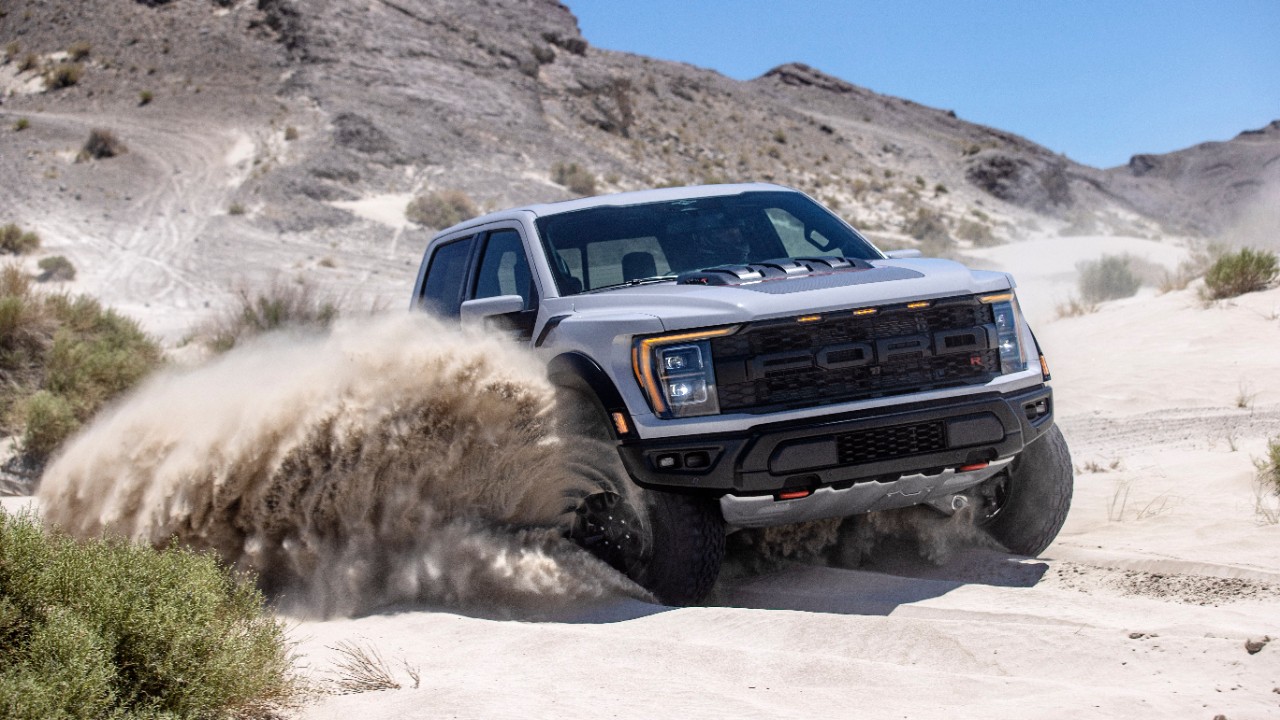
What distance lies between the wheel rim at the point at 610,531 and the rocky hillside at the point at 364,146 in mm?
17141

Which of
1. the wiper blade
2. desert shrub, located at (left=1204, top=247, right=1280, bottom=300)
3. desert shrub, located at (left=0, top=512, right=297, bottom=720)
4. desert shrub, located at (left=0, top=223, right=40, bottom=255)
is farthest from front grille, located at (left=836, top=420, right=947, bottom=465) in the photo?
desert shrub, located at (left=0, top=223, right=40, bottom=255)

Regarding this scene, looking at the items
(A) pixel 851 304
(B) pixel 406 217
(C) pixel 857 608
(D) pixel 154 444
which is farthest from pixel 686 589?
(B) pixel 406 217

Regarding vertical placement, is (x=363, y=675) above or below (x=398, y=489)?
below

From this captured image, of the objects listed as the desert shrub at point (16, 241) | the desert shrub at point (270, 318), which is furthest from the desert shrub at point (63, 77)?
the desert shrub at point (270, 318)

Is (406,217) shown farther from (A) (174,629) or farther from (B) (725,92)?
(B) (725,92)

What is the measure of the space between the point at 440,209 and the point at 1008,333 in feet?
91.1

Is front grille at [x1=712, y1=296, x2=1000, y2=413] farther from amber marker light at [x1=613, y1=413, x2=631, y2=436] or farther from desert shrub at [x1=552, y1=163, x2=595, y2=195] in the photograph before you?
desert shrub at [x1=552, y1=163, x2=595, y2=195]

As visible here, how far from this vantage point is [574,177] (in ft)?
124

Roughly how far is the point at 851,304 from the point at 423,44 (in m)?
45.6

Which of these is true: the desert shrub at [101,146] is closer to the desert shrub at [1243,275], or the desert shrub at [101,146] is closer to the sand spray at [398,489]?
the desert shrub at [1243,275]

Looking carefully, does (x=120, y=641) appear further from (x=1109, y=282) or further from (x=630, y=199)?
(x=1109, y=282)

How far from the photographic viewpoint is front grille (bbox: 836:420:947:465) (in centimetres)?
466

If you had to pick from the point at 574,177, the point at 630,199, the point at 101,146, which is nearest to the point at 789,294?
the point at 630,199

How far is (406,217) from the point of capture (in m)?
31.5
